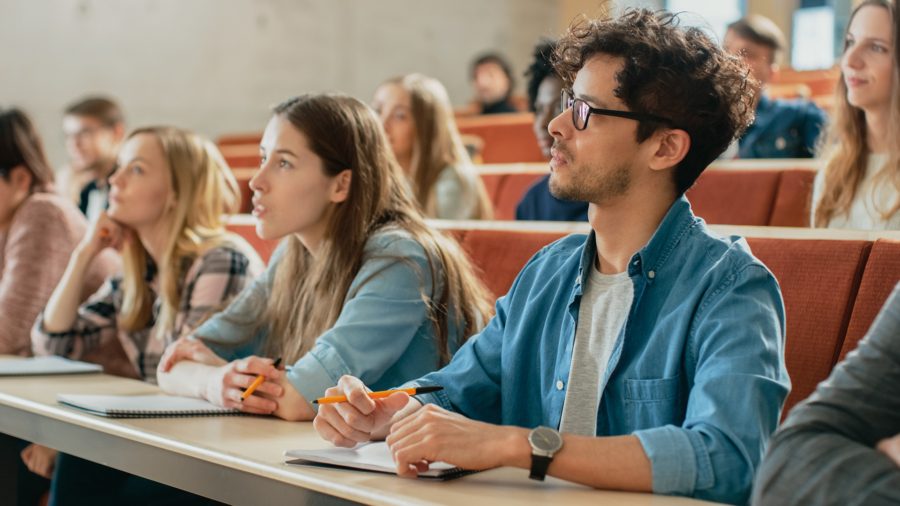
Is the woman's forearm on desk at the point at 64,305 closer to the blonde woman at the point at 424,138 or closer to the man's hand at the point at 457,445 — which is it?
the blonde woman at the point at 424,138

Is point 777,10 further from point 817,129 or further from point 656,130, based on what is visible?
point 656,130

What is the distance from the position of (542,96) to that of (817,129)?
117cm

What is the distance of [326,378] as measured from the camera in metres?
1.43

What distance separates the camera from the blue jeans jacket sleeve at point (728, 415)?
0.92 meters

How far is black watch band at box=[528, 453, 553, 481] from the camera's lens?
0.93 m

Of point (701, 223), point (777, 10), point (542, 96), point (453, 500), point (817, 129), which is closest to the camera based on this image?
point (453, 500)

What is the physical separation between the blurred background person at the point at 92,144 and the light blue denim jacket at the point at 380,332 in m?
2.57

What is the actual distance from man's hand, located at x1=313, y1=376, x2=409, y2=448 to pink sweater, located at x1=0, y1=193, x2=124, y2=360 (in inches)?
54.5

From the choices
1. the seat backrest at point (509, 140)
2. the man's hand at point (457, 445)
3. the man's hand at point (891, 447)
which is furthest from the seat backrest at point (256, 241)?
the seat backrest at point (509, 140)

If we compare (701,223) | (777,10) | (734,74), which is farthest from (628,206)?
(777,10)

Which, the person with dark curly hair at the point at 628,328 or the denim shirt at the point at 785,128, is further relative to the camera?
the denim shirt at the point at 785,128

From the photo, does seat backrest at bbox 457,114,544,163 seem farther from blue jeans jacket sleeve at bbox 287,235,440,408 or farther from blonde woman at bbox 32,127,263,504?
blue jeans jacket sleeve at bbox 287,235,440,408

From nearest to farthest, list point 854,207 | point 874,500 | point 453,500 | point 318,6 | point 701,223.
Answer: point 874,500, point 453,500, point 701,223, point 854,207, point 318,6

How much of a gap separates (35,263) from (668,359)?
193cm
